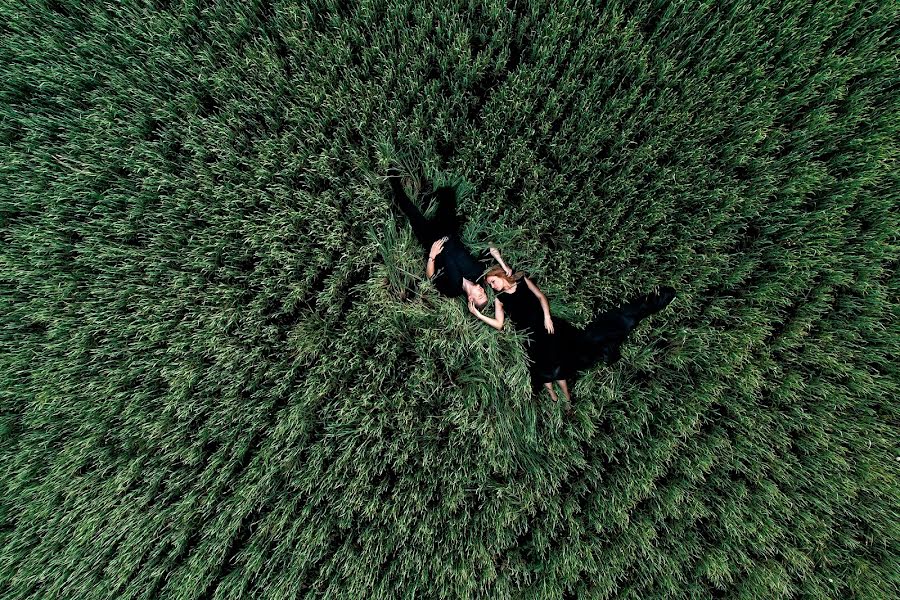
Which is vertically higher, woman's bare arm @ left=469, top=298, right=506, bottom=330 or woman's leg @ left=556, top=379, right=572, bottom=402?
woman's bare arm @ left=469, top=298, right=506, bottom=330

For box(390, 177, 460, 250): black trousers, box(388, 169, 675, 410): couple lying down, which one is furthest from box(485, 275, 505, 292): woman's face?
box(390, 177, 460, 250): black trousers

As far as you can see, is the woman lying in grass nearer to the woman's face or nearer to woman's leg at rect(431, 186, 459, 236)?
the woman's face

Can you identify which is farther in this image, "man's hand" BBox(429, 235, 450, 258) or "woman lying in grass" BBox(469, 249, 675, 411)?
"man's hand" BBox(429, 235, 450, 258)

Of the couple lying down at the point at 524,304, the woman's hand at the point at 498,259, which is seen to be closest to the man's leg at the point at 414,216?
the couple lying down at the point at 524,304

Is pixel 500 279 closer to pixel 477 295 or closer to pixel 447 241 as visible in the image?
pixel 477 295

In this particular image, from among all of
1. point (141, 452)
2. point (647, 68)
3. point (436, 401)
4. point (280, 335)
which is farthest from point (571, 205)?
point (141, 452)

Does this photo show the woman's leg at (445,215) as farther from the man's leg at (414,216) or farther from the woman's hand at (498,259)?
the woman's hand at (498,259)
